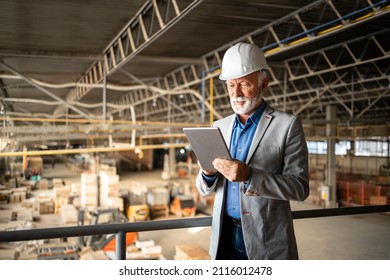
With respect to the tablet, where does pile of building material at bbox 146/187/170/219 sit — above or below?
below

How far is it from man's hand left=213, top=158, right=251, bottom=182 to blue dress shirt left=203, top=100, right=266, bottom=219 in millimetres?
286

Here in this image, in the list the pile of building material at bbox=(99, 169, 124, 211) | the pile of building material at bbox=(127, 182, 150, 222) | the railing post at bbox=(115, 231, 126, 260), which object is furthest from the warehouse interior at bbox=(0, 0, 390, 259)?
the pile of building material at bbox=(127, 182, 150, 222)

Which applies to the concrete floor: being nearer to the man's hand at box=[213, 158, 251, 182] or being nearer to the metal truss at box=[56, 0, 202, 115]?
the man's hand at box=[213, 158, 251, 182]

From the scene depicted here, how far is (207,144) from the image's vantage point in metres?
2.16

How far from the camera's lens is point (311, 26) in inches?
259

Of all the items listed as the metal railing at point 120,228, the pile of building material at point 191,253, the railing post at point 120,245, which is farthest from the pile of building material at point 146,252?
the metal railing at point 120,228

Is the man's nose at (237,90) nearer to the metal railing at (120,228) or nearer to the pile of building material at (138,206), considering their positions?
the metal railing at (120,228)

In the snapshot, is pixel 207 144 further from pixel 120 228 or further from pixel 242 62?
pixel 120 228

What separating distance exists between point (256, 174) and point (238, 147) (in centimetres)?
37

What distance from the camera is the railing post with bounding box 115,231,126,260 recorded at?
2.55m

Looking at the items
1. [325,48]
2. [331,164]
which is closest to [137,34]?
[325,48]

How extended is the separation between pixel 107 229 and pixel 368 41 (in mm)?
6282

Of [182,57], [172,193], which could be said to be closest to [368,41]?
[182,57]
